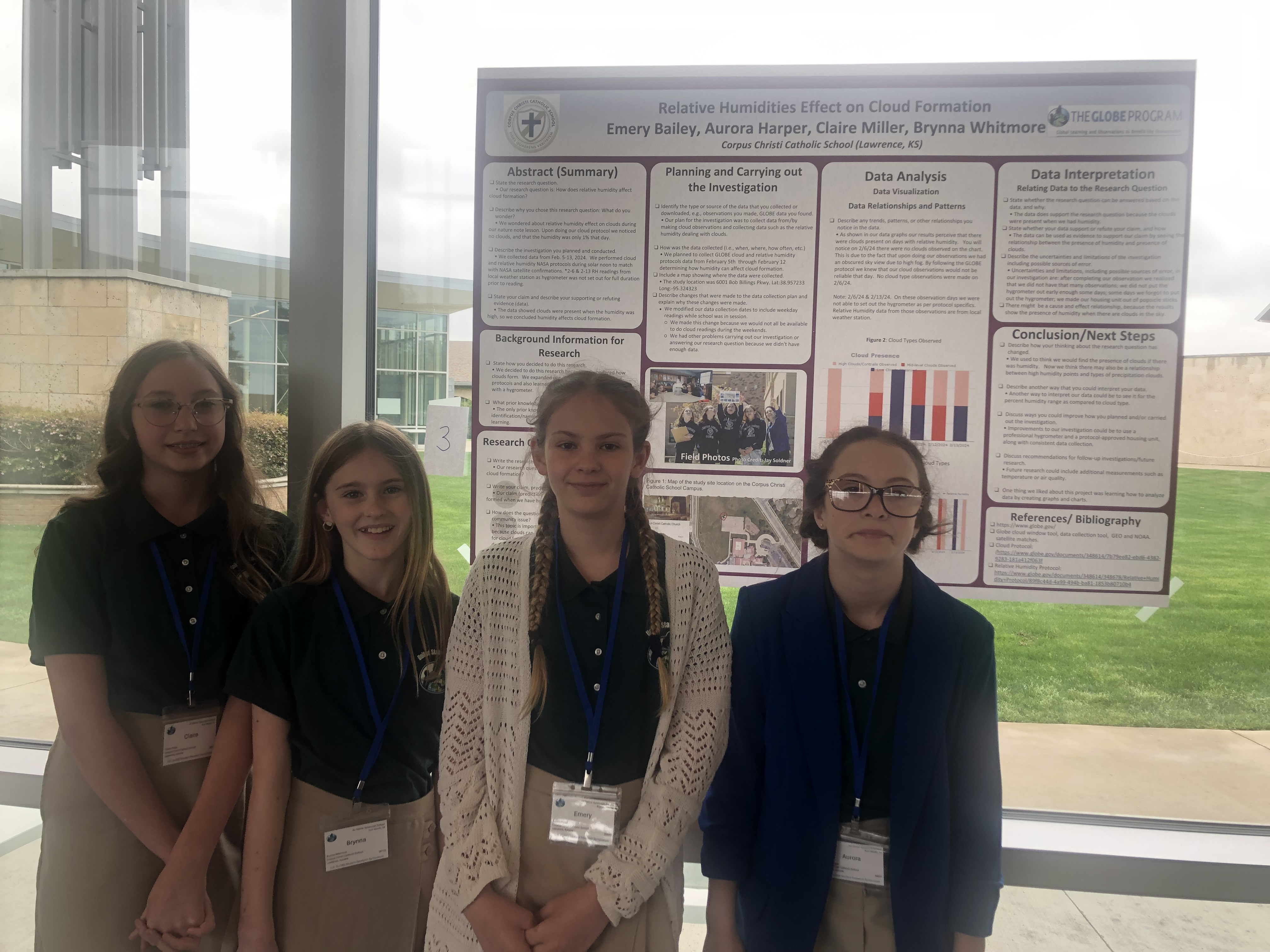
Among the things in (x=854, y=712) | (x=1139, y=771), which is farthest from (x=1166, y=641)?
(x=854, y=712)

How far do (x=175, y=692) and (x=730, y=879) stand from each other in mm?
1319

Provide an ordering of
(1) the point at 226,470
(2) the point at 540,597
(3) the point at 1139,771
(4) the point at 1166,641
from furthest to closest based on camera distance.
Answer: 1. (3) the point at 1139,771
2. (4) the point at 1166,641
3. (1) the point at 226,470
4. (2) the point at 540,597

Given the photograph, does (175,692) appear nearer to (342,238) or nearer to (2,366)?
(342,238)

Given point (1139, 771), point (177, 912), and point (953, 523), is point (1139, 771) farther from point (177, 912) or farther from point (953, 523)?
point (177, 912)

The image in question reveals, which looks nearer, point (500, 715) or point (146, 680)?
point (500, 715)

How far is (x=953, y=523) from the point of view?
2154 mm

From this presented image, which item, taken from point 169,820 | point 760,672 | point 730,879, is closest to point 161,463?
point 169,820

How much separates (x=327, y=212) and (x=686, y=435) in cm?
135

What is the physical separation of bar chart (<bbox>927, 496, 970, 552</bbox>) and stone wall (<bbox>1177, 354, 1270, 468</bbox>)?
63cm

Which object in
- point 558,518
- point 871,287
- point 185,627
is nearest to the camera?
point 558,518

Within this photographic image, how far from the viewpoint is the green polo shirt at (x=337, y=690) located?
1601 millimetres

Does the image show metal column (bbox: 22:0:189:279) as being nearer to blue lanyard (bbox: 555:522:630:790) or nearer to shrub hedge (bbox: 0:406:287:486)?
shrub hedge (bbox: 0:406:287:486)

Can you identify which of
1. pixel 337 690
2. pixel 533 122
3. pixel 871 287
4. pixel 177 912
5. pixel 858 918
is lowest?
pixel 177 912

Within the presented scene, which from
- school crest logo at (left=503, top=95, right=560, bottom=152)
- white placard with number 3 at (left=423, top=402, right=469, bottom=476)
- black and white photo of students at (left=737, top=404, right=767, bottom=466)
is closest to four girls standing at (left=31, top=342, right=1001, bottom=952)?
black and white photo of students at (left=737, top=404, right=767, bottom=466)
